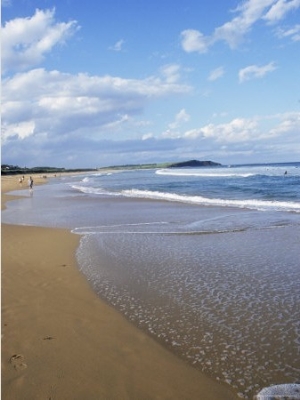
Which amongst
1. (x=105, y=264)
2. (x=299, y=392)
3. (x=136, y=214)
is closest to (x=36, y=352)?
(x=299, y=392)

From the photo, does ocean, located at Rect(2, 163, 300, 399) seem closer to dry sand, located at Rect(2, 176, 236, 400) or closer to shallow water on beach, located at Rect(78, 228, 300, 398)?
shallow water on beach, located at Rect(78, 228, 300, 398)

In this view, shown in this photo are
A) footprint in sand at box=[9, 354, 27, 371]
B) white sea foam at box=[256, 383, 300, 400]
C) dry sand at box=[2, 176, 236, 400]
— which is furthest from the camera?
footprint in sand at box=[9, 354, 27, 371]

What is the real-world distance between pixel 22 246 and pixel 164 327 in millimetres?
7534

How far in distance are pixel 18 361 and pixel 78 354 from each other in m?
0.76

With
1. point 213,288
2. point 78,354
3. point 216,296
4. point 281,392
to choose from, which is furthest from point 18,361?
point 213,288

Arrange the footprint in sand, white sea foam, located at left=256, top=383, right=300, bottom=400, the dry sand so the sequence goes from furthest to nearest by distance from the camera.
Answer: the footprint in sand < the dry sand < white sea foam, located at left=256, top=383, right=300, bottom=400

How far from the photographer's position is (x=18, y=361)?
15.6 feet

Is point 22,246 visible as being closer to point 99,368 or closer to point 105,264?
point 105,264

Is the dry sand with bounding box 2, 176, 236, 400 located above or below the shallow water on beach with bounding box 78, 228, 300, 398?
below

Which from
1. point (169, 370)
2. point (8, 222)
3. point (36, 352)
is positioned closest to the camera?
point (169, 370)

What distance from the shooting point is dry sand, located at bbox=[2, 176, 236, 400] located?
4.14m

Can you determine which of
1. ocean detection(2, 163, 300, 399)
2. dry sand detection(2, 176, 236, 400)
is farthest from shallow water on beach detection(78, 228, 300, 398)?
dry sand detection(2, 176, 236, 400)

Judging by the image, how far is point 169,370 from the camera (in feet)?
14.9

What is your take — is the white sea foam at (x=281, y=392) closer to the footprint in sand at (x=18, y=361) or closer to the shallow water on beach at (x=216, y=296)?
the shallow water on beach at (x=216, y=296)
